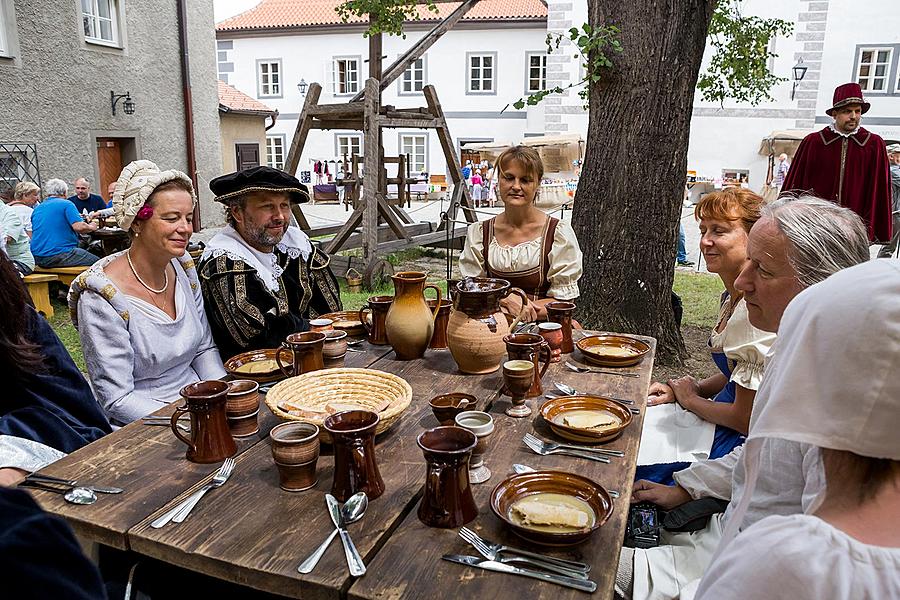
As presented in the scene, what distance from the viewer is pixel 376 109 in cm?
784

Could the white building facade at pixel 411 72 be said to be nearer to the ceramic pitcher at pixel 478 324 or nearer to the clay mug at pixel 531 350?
the ceramic pitcher at pixel 478 324

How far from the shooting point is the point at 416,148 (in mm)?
26672

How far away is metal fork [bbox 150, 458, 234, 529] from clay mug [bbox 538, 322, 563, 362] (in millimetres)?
1440

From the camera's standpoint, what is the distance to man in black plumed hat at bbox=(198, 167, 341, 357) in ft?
10.7

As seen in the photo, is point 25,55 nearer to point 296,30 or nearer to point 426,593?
point 426,593

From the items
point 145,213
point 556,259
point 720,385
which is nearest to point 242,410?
point 145,213

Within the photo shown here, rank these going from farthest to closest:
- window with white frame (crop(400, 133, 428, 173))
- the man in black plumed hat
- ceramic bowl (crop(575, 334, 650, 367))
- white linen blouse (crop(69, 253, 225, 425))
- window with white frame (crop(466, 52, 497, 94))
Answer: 1. window with white frame (crop(400, 133, 428, 173))
2. window with white frame (crop(466, 52, 497, 94))
3. the man in black plumed hat
4. ceramic bowl (crop(575, 334, 650, 367))
5. white linen blouse (crop(69, 253, 225, 425))

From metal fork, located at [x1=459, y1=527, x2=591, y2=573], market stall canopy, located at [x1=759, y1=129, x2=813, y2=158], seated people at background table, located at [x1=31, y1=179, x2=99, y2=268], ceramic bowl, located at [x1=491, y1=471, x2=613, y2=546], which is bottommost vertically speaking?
seated people at background table, located at [x1=31, y1=179, x2=99, y2=268]

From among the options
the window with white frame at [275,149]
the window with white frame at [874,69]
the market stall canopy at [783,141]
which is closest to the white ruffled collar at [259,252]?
the market stall canopy at [783,141]

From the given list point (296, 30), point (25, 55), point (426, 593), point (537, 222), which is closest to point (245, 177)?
point (537, 222)

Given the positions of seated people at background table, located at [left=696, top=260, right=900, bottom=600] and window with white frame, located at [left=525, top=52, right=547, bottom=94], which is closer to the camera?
seated people at background table, located at [left=696, top=260, right=900, bottom=600]

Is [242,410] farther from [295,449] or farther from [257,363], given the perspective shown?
[257,363]

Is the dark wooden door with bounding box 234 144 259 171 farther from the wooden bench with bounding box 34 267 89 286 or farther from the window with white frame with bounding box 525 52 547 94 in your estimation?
the window with white frame with bounding box 525 52 547 94

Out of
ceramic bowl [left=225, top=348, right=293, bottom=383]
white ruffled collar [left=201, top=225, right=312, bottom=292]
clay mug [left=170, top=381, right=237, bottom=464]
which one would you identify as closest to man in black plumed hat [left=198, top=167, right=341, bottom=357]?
white ruffled collar [left=201, top=225, right=312, bottom=292]
